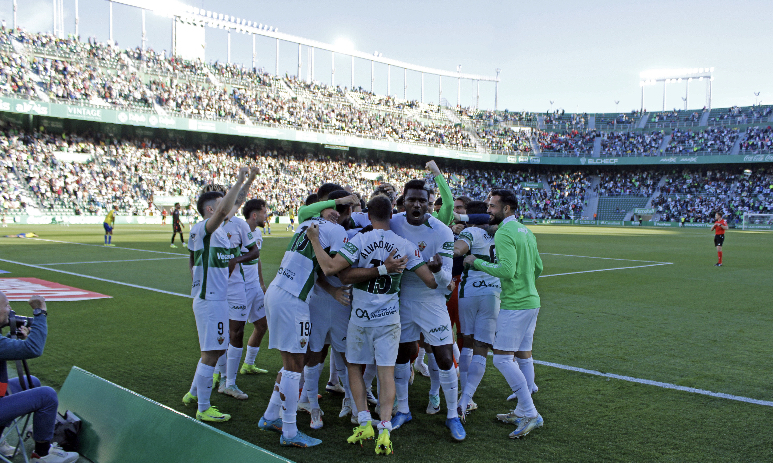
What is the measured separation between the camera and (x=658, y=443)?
16.2 ft

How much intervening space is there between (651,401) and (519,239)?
2.49 metres

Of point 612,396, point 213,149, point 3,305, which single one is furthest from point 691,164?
point 3,305

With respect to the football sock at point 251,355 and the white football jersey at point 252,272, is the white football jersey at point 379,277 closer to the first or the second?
the white football jersey at point 252,272

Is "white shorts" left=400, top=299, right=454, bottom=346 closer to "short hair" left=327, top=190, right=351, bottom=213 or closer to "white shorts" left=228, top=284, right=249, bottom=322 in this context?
"short hair" left=327, top=190, right=351, bottom=213

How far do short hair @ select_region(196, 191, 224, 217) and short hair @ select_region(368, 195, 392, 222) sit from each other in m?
1.90

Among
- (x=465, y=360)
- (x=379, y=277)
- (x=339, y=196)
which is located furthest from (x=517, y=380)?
(x=339, y=196)

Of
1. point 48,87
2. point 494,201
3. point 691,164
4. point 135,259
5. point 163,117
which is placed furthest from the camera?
point 691,164

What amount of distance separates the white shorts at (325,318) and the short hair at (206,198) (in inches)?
59.6

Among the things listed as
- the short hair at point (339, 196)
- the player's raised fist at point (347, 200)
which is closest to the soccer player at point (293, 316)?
the player's raised fist at point (347, 200)

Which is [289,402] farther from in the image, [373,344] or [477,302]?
[477,302]

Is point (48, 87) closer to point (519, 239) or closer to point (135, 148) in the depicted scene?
point (135, 148)

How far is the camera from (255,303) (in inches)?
274

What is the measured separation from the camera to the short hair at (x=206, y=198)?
5793mm

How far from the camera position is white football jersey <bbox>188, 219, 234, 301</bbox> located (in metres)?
5.59
